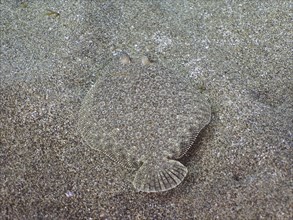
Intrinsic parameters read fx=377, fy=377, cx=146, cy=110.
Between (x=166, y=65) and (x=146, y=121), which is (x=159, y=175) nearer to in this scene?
(x=146, y=121)

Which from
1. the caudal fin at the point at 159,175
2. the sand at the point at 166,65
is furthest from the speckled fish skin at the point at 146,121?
the sand at the point at 166,65

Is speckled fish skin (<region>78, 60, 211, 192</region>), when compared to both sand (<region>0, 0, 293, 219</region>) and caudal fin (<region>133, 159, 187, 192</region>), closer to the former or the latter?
caudal fin (<region>133, 159, 187, 192</region>)

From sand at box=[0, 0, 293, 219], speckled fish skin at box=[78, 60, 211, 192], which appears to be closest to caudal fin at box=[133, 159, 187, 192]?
speckled fish skin at box=[78, 60, 211, 192]

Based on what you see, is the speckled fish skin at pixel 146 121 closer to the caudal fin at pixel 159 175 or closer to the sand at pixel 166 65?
the caudal fin at pixel 159 175

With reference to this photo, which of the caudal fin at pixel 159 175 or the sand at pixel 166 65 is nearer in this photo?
the caudal fin at pixel 159 175

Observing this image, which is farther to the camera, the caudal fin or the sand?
the sand

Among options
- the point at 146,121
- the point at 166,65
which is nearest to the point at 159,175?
the point at 146,121

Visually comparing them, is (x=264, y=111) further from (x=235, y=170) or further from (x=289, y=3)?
(x=289, y=3)

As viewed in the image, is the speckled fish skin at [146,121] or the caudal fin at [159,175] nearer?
the caudal fin at [159,175]
